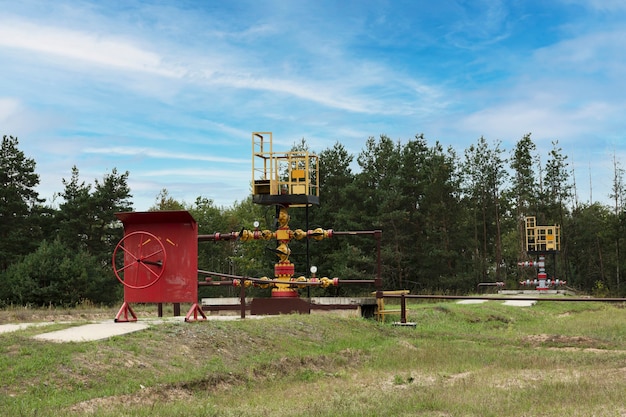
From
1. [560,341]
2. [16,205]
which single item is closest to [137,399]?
[560,341]

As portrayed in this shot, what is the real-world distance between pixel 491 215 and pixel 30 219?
112ft

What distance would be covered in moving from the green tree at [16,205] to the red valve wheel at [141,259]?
1307 inches

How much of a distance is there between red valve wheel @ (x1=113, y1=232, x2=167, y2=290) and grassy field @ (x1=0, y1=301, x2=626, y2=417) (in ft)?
4.61

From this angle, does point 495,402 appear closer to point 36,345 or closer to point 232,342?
point 232,342

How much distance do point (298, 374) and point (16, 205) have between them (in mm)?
38957

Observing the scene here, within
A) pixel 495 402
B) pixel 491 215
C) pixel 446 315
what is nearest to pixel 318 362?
pixel 495 402

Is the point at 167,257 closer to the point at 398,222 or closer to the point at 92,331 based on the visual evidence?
the point at 92,331

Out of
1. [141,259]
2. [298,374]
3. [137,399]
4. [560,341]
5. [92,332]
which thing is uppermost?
[141,259]

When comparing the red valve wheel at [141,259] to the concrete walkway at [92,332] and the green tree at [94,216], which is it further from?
the green tree at [94,216]

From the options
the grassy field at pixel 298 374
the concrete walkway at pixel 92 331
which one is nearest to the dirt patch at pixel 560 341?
the grassy field at pixel 298 374

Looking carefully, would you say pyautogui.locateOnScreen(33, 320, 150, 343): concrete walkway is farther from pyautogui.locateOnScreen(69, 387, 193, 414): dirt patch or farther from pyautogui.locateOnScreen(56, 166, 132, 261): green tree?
pyautogui.locateOnScreen(56, 166, 132, 261): green tree

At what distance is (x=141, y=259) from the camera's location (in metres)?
14.2

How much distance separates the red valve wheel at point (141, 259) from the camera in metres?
14.2

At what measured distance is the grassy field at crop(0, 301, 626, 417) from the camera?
8828 mm
